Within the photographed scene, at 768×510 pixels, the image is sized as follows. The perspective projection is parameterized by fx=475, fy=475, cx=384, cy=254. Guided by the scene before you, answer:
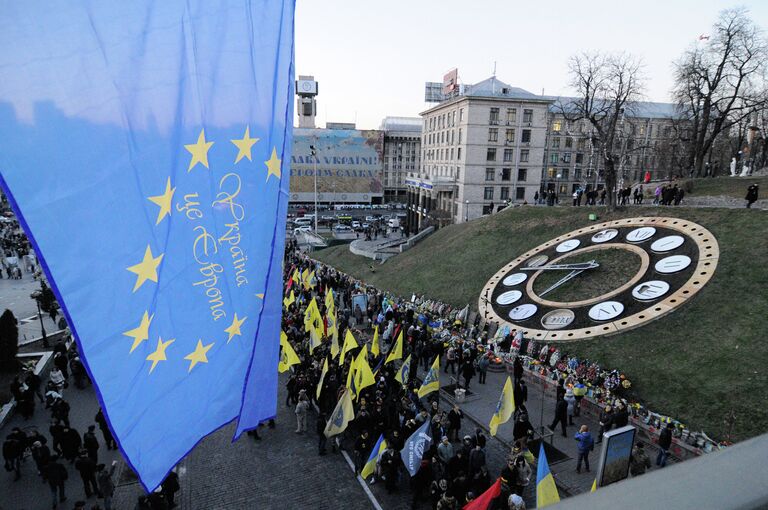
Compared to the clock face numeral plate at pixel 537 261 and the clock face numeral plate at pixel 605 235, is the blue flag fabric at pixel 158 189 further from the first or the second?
the clock face numeral plate at pixel 605 235

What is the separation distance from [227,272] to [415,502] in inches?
343

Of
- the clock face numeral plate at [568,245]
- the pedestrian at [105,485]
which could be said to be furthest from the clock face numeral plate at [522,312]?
the pedestrian at [105,485]

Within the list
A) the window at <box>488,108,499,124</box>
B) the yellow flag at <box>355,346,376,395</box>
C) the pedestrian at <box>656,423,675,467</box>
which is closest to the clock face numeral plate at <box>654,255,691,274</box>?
the pedestrian at <box>656,423,675,467</box>

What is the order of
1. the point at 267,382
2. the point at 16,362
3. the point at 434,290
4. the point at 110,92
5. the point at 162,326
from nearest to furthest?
the point at 110,92 → the point at 162,326 → the point at 267,382 → the point at 16,362 → the point at 434,290

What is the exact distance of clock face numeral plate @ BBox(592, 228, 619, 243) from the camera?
2790 cm

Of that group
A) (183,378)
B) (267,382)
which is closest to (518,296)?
(267,382)

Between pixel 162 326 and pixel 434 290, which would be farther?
pixel 434 290

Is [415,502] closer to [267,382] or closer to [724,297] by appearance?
[267,382]

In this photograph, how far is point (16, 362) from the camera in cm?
2156

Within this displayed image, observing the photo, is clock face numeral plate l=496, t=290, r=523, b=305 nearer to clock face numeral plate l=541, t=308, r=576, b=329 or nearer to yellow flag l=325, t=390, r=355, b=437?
clock face numeral plate l=541, t=308, r=576, b=329

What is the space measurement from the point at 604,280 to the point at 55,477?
23.7 metres

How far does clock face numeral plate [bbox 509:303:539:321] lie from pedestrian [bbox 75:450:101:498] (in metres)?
19.0

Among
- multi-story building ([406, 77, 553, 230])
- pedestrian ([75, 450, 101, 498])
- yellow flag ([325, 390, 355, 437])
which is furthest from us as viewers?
multi-story building ([406, 77, 553, 230])

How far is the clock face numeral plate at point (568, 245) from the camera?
2898cm
